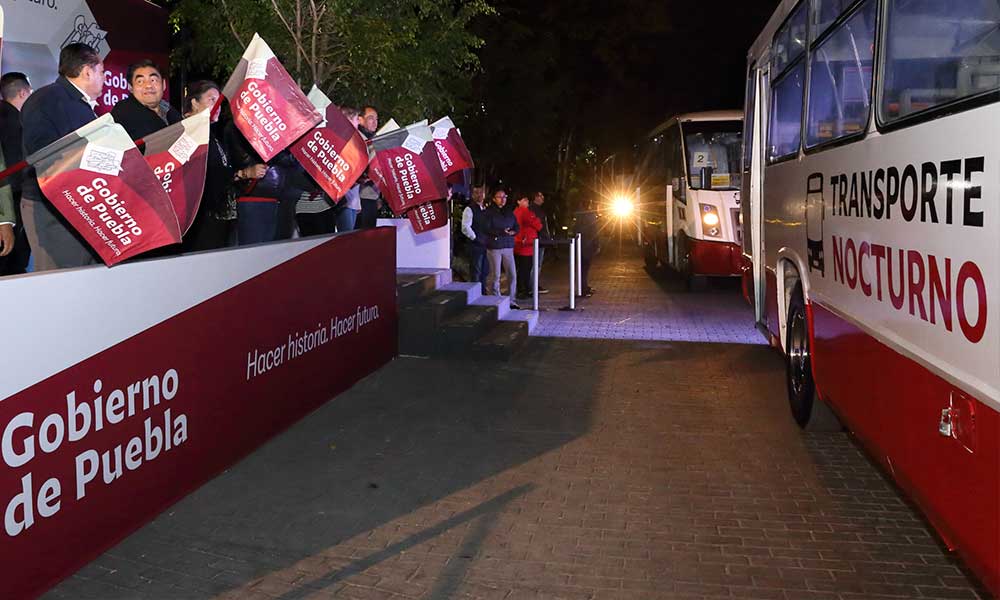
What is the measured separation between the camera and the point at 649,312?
16.1m

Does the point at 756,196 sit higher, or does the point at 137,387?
the point at 756,196

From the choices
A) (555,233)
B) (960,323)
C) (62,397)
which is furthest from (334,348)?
(555,233)

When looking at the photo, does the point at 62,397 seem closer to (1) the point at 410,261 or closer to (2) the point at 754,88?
(2) the point at 754,88

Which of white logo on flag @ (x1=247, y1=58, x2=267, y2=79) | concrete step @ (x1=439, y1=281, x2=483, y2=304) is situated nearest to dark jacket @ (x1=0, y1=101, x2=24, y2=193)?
white logo on flag @ (x1=247, y1=58, x2=267, y2=79)

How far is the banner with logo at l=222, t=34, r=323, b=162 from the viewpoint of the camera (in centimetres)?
758

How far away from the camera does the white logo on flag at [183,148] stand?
20.4ft

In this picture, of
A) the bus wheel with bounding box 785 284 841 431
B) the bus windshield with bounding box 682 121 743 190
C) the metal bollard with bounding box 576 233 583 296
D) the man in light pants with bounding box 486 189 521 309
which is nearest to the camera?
the bus wheel with bounding box 785 284 841 431

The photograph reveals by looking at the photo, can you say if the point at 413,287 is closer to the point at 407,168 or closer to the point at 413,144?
the point at 407,168

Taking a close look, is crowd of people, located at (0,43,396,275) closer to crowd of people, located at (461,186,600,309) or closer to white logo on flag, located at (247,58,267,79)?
white logo on flag, located at (247,58,267,79)

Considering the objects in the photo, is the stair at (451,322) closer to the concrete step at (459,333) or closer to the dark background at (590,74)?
the concrete step at (459,333)

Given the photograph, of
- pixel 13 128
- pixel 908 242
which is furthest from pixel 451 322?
pixel 908 242

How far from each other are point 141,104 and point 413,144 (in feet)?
11.0

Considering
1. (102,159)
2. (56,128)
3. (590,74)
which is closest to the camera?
(102,159)

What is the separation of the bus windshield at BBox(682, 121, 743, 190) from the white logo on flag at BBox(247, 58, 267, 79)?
12951mm
